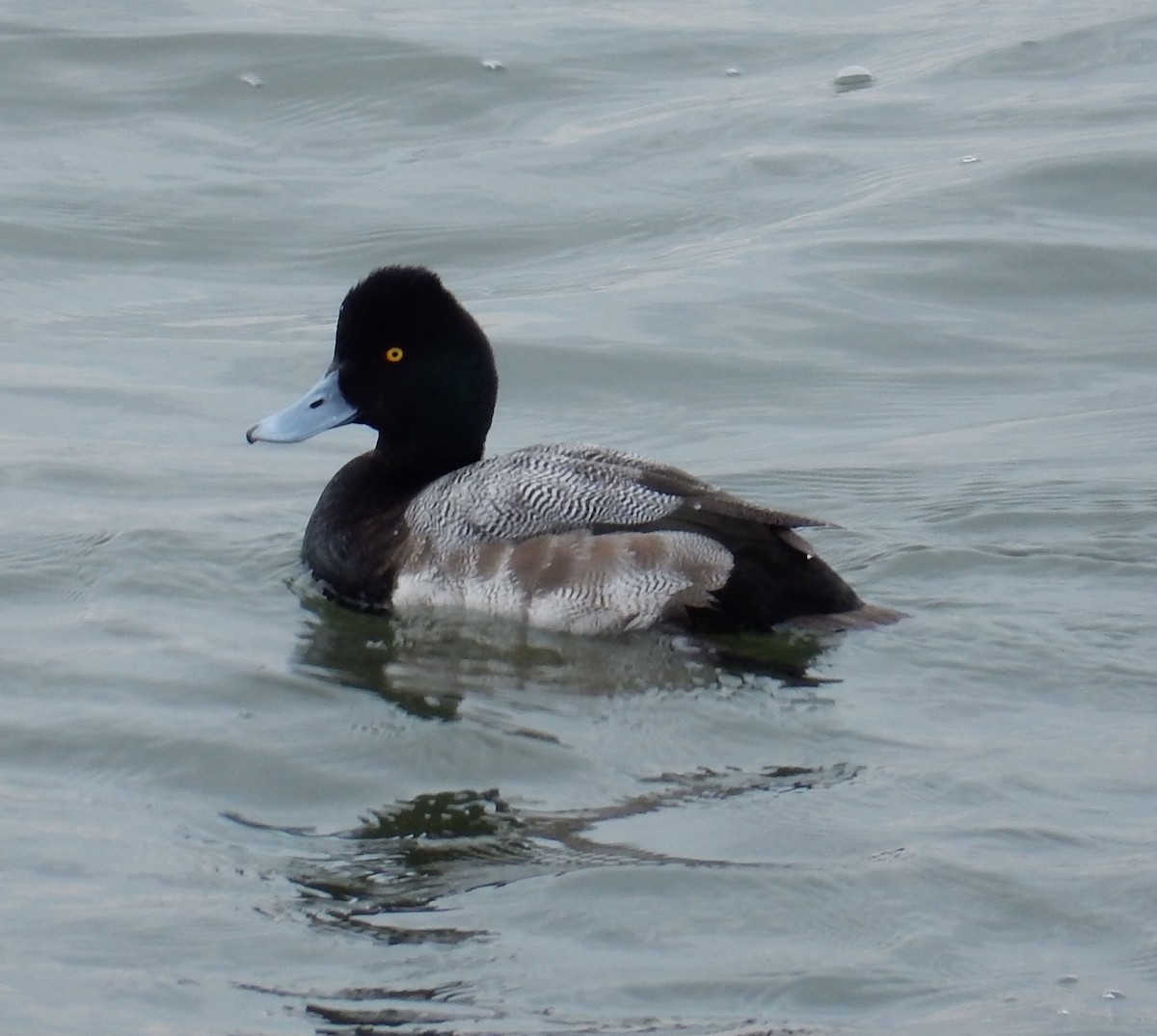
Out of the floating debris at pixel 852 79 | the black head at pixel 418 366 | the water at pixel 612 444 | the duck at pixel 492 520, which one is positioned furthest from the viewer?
the floating debris at pixel 852 79

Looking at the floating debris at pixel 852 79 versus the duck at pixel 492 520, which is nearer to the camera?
the duck at pixel 492 520

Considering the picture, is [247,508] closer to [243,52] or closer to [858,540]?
[858,540]

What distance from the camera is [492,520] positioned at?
7117 mm

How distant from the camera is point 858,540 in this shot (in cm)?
788

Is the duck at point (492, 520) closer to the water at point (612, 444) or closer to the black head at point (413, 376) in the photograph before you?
the black head at point (413, 376)

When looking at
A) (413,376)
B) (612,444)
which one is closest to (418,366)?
(413,376)

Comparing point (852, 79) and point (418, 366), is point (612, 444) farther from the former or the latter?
point (852, 79)

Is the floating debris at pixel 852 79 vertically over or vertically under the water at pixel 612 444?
over

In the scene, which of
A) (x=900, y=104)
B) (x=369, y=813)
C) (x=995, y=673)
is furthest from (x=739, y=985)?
(x=900, y=104)

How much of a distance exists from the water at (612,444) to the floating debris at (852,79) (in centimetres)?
11

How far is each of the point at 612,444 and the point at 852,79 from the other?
6.32 meters

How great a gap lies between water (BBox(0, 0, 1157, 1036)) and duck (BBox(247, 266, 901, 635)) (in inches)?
5.5

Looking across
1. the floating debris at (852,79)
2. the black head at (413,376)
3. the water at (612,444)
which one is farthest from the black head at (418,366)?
the floating debris at (852,79)

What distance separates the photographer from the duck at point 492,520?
683 centimetres
